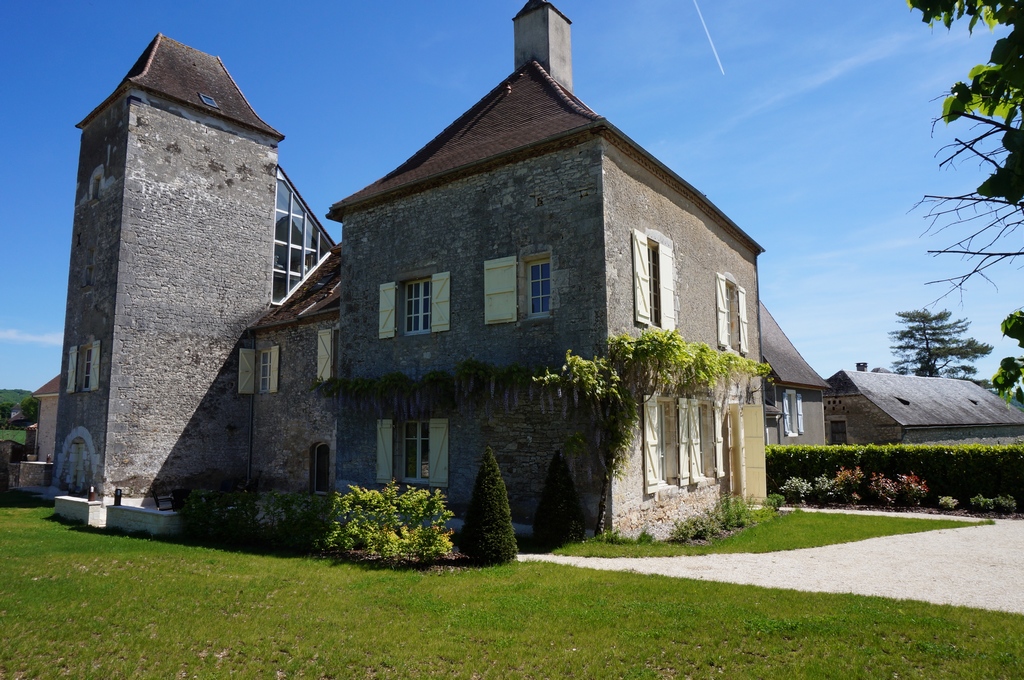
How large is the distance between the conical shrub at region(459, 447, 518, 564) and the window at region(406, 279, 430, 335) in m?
4.18

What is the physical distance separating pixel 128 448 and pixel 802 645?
613 inches

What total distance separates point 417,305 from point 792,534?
25.2 feet

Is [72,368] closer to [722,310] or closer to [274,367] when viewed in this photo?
[274,367]

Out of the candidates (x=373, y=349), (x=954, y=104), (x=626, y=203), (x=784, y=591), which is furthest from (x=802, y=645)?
(x=373, y=349)

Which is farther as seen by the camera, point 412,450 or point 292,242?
point 292,242

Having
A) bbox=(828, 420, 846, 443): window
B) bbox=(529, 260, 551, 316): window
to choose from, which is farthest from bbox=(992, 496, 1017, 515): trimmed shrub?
bbox=(828, 420, 846, 443): window

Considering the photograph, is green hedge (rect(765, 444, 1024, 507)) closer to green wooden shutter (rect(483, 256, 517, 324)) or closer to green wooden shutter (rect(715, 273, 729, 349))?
green wooden shutter (rect(715, 273, 729, 349))

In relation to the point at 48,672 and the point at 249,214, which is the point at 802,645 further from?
the point at 249,214

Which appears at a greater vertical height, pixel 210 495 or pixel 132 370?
pixel 132 370

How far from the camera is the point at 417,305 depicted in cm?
1193

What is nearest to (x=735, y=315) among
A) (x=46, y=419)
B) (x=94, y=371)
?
(x=94, y=371)

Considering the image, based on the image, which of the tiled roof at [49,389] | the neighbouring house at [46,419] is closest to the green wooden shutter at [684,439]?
the neighbouring house at [46,419]

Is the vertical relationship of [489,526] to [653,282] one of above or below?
below

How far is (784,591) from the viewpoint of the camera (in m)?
6.55
